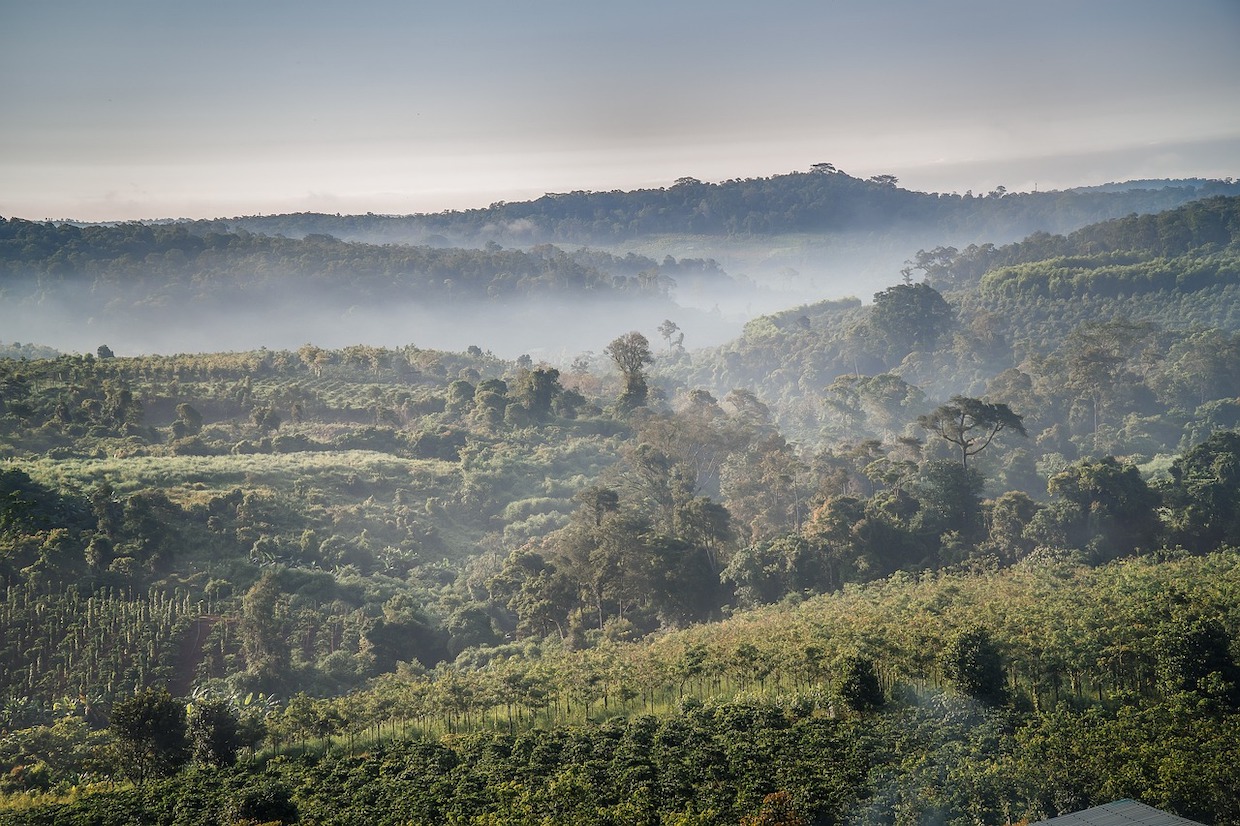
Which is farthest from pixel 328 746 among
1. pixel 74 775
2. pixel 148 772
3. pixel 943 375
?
pixel 943 375

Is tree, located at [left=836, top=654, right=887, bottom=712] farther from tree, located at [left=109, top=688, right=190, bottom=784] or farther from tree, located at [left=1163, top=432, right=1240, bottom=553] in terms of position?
tree, located at [left=1163, top=432, right=1240, bottom=553]

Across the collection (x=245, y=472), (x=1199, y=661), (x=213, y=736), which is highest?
(x=1199, y=661)

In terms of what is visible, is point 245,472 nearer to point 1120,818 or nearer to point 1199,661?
point 1199,661

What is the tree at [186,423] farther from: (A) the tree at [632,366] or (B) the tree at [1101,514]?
(B) the tree at [1101,514]

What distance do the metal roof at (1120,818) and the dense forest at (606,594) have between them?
1.71m

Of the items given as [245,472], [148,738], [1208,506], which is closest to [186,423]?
[245,472]

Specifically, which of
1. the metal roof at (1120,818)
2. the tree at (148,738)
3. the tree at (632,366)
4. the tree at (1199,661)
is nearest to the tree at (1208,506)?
the tree at (1199,661)

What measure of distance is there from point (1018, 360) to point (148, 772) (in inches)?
2989

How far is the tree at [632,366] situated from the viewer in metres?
64.3

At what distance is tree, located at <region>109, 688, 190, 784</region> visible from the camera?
2219cm

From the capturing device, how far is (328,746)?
2311 centimetres

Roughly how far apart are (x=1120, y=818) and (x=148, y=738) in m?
19.3

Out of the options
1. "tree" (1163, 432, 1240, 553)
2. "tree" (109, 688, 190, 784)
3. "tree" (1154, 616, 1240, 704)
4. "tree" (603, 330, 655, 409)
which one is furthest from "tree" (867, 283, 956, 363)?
"tree" (109, 688, 190, 784)

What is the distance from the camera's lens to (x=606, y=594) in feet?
121
